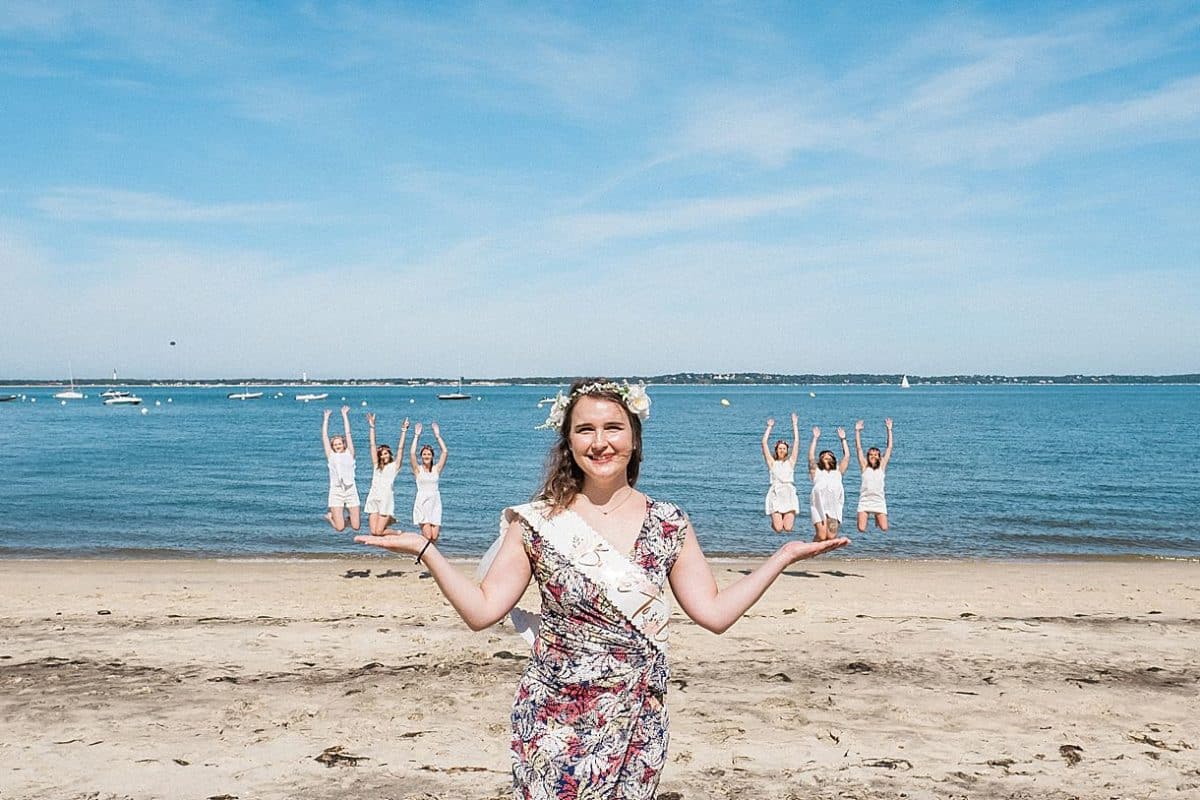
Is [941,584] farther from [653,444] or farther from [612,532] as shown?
[653,444]

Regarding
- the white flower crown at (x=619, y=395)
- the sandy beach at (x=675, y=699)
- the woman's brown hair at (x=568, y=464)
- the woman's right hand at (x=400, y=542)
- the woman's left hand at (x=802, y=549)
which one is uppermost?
the white flower crown at (x=619, y=395)

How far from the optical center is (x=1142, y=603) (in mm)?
12242

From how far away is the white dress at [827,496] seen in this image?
51.2 ft

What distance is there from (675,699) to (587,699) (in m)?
4.82

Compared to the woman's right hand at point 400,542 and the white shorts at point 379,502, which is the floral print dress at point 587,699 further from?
the white shorts at point 379,502

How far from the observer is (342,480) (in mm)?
15477

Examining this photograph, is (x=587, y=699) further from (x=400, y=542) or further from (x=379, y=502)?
(x=379, y=502)

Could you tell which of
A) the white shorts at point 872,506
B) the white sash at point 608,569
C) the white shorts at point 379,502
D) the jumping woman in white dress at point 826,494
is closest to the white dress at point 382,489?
the white shorts at point 379,502

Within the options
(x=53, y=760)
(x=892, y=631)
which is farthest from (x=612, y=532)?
(x=892, y=631)

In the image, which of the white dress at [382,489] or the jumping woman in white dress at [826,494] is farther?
the jumping woman in white dress at [826,494]

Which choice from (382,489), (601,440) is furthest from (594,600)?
(382,489)

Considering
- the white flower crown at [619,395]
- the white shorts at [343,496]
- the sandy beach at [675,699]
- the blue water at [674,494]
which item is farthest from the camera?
the blue water at [674,494]

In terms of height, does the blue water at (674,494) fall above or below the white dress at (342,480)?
below

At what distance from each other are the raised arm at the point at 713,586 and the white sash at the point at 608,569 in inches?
5.9
